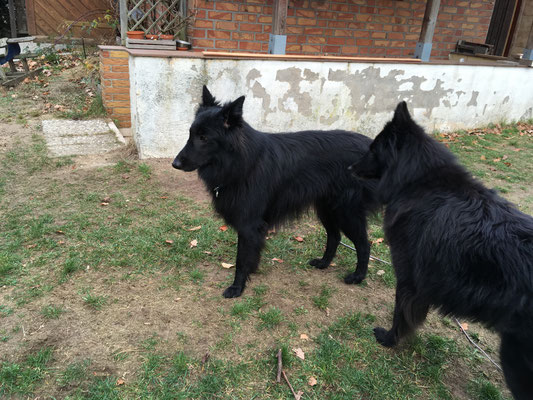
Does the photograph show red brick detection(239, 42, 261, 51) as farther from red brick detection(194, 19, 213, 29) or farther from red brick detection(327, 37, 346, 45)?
red brick detection(327, 37, 346, 45)

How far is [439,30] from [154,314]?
8517mm

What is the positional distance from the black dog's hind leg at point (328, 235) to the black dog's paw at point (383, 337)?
35.0 inches

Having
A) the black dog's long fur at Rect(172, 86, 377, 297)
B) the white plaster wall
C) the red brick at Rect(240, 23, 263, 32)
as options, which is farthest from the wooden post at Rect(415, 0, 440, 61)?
the black dog's long fur at Rect(172, 86, 377, 297)

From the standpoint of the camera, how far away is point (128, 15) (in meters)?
5.85

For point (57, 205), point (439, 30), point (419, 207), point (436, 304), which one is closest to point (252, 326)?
point (436, 304)

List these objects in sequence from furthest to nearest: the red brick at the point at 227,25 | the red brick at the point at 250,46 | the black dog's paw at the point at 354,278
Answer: the red brick at the point at 250,46, the red brick at the point at 227,25, the black dog's paw at the point at 354,278

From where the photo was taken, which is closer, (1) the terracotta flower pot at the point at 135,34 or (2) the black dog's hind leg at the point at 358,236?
(2) the black dog's hind leg at the point at 358,236

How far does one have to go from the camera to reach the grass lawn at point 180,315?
2443 mm

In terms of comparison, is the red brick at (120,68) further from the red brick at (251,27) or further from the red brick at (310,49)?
the red brick at (310,49)

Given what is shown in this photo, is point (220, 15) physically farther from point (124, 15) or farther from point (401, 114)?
point (401, 114)

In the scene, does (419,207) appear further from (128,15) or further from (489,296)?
(128,15)

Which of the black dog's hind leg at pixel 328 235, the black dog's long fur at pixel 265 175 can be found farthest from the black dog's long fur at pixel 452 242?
the black dog's hind leg at pixel 328 235

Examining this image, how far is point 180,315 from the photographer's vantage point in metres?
2.95

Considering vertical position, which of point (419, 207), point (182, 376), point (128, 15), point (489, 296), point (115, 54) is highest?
point (128, 15)
